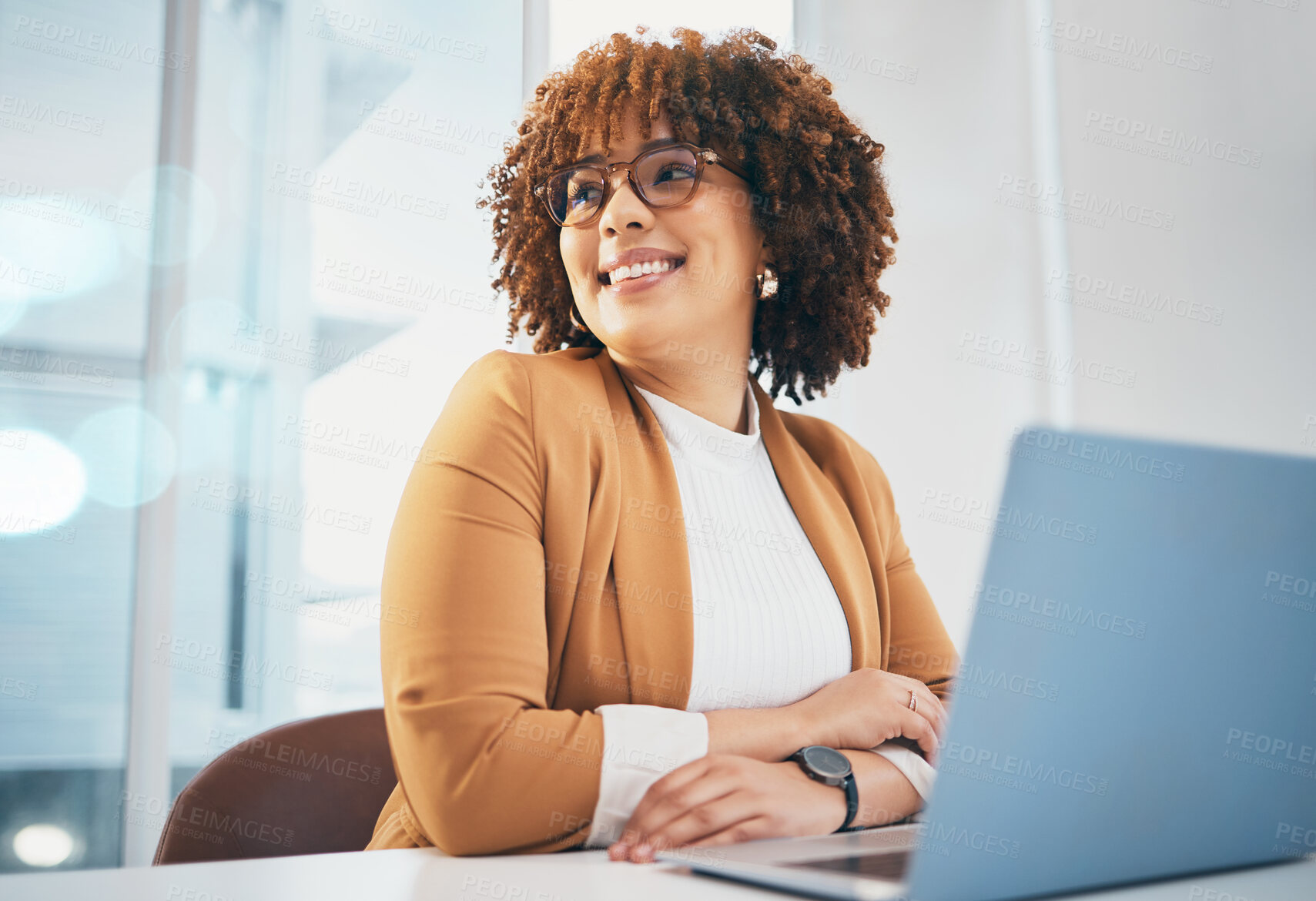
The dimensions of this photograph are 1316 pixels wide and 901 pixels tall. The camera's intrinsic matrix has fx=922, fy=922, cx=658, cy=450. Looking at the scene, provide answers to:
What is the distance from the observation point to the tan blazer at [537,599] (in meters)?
0.90

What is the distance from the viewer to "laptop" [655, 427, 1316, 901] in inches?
19.1

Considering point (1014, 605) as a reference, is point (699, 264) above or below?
above

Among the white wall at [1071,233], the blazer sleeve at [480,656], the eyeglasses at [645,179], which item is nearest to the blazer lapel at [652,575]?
the blazer sleeve at [480,656]

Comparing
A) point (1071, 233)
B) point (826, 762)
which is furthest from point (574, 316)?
point (1071, 233)

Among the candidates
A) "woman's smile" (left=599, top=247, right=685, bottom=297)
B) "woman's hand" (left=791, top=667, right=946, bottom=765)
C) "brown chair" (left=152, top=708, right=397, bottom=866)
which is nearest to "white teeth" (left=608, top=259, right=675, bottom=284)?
"woman's smile" (left=599, top=247, right=685, bottom=297)

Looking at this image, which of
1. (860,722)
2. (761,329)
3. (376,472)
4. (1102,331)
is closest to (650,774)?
(860,722)

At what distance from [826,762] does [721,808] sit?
16 centimetres

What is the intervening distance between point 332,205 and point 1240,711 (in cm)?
292

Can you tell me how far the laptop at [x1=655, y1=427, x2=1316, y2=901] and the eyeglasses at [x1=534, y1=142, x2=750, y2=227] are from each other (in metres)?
0.95

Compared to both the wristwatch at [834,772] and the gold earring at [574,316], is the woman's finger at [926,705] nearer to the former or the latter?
the wristwatch at [834,772]

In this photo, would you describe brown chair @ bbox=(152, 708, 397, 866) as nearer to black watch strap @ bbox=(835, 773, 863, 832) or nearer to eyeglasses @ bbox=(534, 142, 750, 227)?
black watch strap @ bbox=(835, 773, 863, 832)

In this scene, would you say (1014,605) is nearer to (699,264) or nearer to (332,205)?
(699,264)

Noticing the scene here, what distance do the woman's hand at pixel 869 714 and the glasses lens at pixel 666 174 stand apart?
716 millimetres

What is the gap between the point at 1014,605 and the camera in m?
0.49
